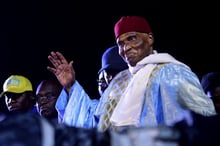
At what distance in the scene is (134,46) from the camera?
2504 millimetres

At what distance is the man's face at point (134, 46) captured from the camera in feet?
8.14

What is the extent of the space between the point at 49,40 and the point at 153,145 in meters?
5.36

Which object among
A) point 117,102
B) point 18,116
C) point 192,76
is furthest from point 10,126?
point 117,102

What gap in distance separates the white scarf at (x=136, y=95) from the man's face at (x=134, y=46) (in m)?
0.09

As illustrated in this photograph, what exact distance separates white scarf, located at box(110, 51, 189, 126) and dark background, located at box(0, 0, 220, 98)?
3.32 metres

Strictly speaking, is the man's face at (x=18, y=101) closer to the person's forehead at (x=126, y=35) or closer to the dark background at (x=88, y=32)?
the person's forehead at (x=126, y=35)

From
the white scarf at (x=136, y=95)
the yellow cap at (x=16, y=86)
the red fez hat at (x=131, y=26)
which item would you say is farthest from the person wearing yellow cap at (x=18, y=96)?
the white scarf at (x=136, y=95)

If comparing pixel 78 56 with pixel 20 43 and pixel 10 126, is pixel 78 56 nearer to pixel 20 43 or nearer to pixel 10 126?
pixel 20 43

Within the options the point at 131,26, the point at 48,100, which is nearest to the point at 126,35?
the point at 131,26

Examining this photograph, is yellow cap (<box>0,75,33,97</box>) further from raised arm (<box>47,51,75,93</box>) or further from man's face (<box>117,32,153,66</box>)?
man's face (<box>117,32,153,66</box>)

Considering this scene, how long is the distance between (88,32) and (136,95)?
151 inches

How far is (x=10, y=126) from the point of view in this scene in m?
0.51

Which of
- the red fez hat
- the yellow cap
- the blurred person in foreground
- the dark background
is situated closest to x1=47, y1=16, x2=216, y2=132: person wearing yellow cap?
the red fez hat

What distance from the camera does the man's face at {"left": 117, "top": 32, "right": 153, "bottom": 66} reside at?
2482mm
